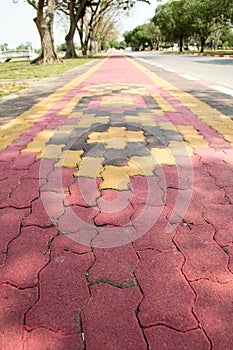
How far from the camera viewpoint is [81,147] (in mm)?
3664

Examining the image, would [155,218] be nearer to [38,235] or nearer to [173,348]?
[38,235]

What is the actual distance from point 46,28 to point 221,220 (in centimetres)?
2032

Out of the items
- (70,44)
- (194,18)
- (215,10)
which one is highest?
(194,18)

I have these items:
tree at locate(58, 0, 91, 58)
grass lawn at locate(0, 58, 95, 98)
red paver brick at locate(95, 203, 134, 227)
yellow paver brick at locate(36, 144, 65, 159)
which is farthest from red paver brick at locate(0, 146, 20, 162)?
tree at locate(58, 0, 91, 58)

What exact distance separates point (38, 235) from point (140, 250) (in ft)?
2.31

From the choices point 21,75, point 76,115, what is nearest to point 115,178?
point 76,115

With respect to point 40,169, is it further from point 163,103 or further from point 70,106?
point 163,103

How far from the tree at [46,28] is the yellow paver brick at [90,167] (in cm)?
1883

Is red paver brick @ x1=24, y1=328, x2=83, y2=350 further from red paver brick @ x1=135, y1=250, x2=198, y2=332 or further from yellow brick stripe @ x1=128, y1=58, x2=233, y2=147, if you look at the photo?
yellow brick stripe @ x1=128, y1=58, x2=233, y2=147

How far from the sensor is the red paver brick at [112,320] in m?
1.29

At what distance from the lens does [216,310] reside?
4.71 ft

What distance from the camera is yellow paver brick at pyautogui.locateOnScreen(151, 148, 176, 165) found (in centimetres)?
315

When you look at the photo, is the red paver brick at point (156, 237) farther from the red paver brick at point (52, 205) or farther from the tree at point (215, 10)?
the tree at point (215, 10)

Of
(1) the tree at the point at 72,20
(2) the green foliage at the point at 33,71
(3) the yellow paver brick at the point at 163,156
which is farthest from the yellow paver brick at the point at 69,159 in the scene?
(1) the tree at the point at 72,20
